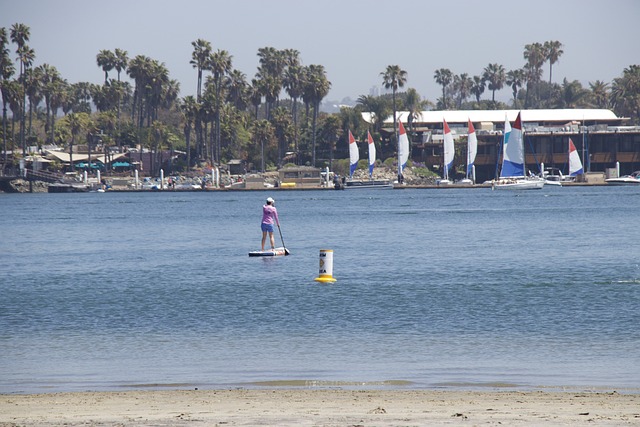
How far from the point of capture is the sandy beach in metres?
11.7

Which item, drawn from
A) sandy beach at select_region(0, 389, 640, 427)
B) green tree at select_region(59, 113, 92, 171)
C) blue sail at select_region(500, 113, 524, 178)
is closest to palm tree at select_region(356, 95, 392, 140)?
blue sail at select_region(500, 113, 524, 178)

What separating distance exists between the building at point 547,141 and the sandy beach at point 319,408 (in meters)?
136

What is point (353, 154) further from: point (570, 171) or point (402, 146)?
point (570, 171)

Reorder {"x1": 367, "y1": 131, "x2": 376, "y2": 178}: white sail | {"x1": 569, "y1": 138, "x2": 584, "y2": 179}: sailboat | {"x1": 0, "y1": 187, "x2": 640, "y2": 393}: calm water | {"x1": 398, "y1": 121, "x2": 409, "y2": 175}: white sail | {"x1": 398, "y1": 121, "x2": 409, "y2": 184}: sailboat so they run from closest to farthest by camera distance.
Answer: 1. {"x1": 0, "y1": 187, "x2": 640, "y2": 393}: calm water
2. {"x1": 398, "y1": 121, "x2": 409, "y2": 184}: sailboat
3. {"x1": 398, "y1": 121, "x2": 409, "y2": 175}: white sail
4. {"x1": 367, "y1": 131, "x2": 376, "y2": 178}: white sail
5. {"x1": 569, "y1": 138, "x2": 584, "y2": 179}: sailboat

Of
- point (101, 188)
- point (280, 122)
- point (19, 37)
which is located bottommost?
point (101, 188)

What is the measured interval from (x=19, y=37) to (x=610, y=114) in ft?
315

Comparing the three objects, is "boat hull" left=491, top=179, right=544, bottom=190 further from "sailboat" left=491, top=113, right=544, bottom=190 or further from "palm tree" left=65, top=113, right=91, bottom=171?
"palm tree" left=65, top=113, right=91, bottom=171

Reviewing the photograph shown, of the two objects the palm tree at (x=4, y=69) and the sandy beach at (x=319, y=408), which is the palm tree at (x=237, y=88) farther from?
the sandy beach at (x=319, y=408)

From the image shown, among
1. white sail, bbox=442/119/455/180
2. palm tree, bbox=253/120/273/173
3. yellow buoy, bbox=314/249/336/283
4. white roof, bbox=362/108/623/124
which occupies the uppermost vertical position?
white roof, bbox=362/108/623/124

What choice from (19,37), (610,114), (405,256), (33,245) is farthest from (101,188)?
(405,256)

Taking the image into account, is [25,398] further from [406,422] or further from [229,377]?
[406,422]

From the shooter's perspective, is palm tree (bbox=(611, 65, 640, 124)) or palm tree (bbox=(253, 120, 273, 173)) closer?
palm tree (bbox=(253, 120, 273, 173))

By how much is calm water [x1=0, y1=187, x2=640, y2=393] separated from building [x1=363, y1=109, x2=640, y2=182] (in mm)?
103684

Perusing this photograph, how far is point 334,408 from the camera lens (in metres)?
12.8
